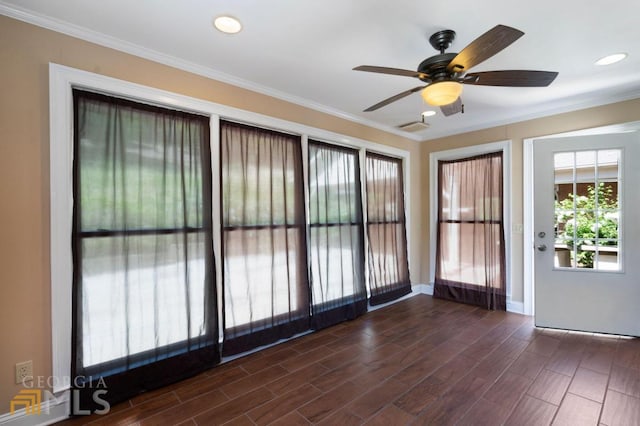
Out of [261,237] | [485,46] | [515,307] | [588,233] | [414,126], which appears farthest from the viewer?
[414,126]

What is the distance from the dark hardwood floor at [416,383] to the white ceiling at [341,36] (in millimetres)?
2672

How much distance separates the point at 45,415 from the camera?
6.31ft

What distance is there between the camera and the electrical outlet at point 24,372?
1.85 metres

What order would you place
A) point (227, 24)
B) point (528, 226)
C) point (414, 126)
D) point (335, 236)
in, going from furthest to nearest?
point (414, 126) → point (528, 226) → point (335, 236) → point (227, 24)

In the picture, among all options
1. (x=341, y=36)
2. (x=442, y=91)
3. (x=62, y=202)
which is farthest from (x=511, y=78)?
(x=62, y=202)

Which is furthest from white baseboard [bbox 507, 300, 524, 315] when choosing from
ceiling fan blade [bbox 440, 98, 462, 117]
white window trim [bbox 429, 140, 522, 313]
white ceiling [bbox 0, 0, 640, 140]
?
ceiling fan blade [bbox 440, 98, 462, 117]

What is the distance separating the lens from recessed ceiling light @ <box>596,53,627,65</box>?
244 centimetres

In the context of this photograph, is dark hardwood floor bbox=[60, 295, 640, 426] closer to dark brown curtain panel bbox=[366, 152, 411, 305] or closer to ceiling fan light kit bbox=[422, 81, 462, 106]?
dark brown curtain panel bbox=[366, 152, 411, 305]

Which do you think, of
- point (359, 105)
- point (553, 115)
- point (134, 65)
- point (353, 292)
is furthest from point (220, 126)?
→ point (553, 115)

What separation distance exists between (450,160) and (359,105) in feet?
6.52

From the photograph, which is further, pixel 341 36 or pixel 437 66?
pixel 341 36

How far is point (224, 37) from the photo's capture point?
2.17 m

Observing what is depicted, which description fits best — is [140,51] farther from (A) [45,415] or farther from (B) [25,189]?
(A) [45,415]

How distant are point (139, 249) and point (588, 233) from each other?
4531 millimetres
